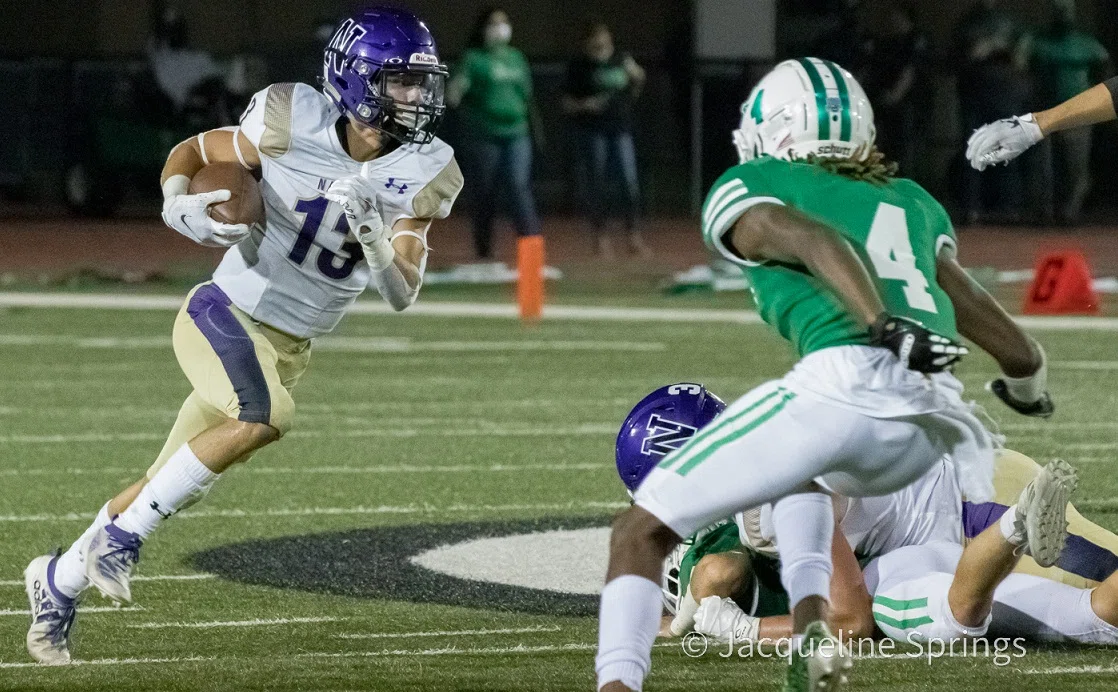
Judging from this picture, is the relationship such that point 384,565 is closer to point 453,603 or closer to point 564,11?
point 453,603

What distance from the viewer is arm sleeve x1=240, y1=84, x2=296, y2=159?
570cm

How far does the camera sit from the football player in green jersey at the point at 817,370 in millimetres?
3992

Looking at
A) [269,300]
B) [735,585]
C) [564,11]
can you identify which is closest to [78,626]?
[269,300]

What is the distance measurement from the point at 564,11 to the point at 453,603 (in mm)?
21445

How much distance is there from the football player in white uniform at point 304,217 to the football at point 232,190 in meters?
0.04

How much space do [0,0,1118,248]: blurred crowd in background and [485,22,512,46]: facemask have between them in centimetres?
169

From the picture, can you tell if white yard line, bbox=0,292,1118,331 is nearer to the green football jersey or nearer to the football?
the football

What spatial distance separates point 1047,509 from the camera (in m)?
4.50

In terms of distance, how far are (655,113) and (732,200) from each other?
16563 mm

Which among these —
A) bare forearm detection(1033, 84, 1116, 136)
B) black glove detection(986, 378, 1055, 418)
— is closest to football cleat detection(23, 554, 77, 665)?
black glove detection(986, 378, 1055, 418)

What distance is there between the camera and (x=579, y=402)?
9797mm

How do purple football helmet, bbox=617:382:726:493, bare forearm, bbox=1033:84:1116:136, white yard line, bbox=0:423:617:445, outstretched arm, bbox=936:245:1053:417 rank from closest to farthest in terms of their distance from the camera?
outstretched arm, bbox=936:245:1053:417 < purple football helmet, bbox=617:382:726:493 < bare forearm, bbox=1033:84:1116:136 < white yard line, bbox=0:423:617:445

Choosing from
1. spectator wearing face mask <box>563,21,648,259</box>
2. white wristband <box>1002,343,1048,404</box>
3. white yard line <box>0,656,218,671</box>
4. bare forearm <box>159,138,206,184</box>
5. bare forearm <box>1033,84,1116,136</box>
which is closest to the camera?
white wristband <box>1002,343,1048,404</box>

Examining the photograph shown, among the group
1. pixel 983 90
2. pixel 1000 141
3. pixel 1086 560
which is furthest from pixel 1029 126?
pixel 983 90
